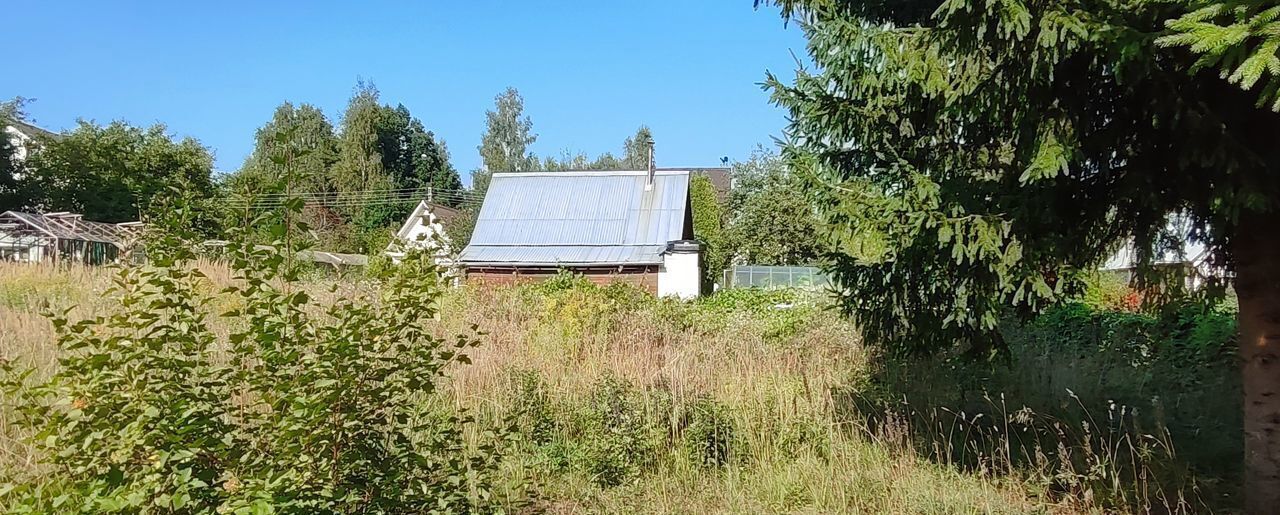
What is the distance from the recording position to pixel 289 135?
94.3 inches

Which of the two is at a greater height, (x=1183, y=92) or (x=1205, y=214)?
(x=1183, y=92)

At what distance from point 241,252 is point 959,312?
A: 343 cm

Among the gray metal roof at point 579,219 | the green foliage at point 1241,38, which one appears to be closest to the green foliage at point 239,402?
the green foliage at point 1241,38

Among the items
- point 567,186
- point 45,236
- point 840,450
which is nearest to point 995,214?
point 840,450

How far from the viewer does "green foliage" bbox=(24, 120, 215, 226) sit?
25.3 meters

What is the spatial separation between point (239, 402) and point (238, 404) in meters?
0.01

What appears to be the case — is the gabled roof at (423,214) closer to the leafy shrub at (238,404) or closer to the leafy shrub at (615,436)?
the leafy shrub at (238,404)

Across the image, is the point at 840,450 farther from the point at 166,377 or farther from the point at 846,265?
the point at 166,377

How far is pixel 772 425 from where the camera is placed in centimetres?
488

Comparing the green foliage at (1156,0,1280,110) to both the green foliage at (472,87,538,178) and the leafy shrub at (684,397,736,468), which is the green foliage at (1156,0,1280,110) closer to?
the leafy shrub at (684,397,736,468)

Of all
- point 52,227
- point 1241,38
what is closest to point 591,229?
point 52,227

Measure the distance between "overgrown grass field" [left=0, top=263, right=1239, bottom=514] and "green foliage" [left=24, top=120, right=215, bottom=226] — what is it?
23.2 meters

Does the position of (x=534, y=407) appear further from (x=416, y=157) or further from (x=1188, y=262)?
(x=416, y=157)

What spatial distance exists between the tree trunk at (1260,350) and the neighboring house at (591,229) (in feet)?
53.3
